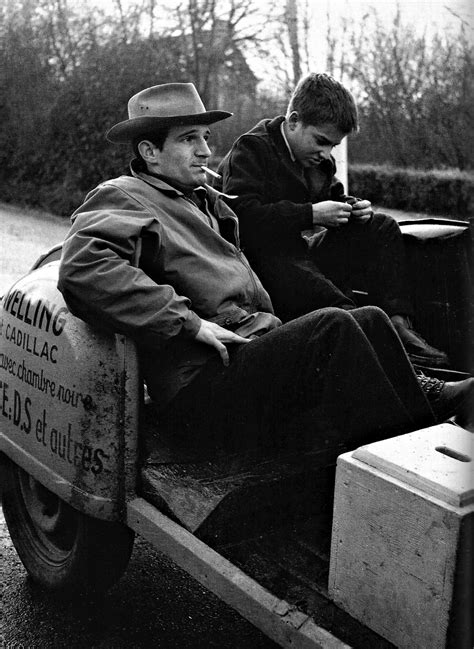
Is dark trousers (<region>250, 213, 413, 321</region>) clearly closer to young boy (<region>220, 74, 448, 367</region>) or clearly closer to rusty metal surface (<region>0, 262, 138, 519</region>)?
young boy (<region>220, 74, 448, 367</region>)

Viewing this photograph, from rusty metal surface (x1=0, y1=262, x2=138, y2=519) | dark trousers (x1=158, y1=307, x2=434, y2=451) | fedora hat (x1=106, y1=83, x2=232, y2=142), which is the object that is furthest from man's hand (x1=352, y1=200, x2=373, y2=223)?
rusty metal surface (x1=0, y1=262, x2=138, y2=519)

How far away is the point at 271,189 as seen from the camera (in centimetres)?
352

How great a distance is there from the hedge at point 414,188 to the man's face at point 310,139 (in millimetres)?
6874

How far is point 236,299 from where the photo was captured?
2906 millimetres

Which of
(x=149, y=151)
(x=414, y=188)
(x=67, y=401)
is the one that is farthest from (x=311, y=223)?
(x=414, y=188)

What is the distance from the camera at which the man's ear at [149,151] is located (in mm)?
2934

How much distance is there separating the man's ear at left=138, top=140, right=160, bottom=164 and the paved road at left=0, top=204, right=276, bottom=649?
1487mm

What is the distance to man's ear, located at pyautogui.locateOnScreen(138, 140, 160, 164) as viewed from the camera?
2.93 meters

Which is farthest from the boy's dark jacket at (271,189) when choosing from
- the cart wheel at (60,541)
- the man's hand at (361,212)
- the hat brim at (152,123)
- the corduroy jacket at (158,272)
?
the cart wheel at (60,541)

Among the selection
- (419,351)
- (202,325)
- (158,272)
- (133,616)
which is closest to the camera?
(202,325)

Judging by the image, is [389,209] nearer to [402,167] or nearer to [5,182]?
[402,167]

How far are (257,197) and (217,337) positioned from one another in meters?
1.00

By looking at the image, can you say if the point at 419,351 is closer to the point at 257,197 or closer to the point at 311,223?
the point at 311,223

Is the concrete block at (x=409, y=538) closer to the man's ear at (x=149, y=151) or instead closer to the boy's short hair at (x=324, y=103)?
the man's ear at (x=149, y=151)
